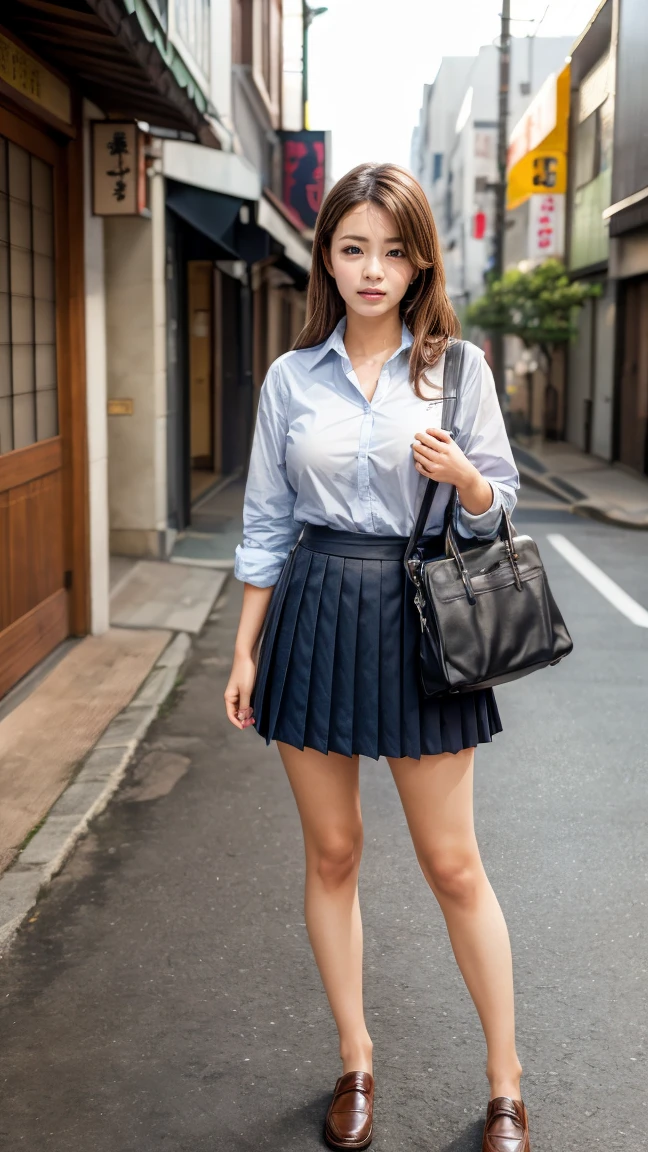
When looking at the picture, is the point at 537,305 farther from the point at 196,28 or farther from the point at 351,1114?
the point at 351,1114

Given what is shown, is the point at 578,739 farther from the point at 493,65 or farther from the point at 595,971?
the point at 493,65

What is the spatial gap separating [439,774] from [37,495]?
184 inches

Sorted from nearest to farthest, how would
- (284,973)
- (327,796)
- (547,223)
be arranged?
(327,796), (284,973), (547,223)

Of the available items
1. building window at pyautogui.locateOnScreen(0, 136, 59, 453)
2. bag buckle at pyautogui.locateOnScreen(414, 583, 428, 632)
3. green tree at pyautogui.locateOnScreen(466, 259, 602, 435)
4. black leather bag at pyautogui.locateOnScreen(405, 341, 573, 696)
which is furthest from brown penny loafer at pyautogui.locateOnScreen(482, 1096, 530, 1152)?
green tree at pyautogui.locateOnScreen(466, 259, 602, 435)

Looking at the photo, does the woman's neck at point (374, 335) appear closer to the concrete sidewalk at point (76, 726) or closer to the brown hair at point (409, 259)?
the brown hair at point (409, 259)

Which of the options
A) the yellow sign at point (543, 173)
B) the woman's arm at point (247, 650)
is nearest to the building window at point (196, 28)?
the woman's arm at point (247, 650)

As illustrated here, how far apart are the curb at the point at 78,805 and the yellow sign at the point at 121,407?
4472mm

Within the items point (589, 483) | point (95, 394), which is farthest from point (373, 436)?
point (589, 483)

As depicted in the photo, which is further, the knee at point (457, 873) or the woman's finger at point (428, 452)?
the knee at point (457, 873)

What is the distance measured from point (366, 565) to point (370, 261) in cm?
64

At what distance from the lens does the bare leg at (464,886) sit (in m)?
2.73

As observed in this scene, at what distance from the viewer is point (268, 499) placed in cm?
283

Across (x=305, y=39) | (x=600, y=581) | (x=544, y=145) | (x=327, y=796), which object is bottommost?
(x=600, y=581)

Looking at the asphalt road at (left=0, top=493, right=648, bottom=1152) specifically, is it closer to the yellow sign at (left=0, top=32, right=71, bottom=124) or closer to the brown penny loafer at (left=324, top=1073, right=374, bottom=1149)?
the brown penny loafer at (left=324, top=1073, right=374, bottom=1149)
